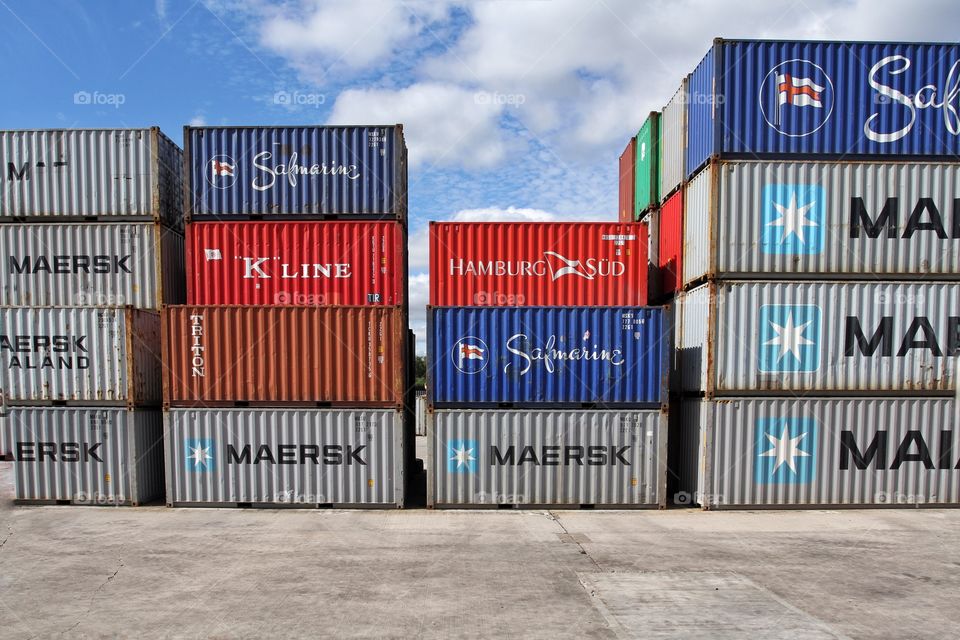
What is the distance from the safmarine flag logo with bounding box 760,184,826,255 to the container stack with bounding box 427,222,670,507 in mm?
3599

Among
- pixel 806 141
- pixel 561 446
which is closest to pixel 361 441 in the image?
pixel 561 446

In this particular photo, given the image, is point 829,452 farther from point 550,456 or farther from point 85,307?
point 85,307

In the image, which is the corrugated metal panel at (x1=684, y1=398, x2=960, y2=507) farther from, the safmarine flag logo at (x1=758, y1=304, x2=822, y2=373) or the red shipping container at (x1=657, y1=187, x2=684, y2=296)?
the red shipping container at (x1=657, y1=187, x2=684, y2=296)

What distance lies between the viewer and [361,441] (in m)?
16.6

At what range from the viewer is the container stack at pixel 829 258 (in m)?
15.9

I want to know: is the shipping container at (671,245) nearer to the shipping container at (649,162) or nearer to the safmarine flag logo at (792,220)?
the shipping container at (649,162)

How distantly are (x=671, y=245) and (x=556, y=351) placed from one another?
5850 millimetres

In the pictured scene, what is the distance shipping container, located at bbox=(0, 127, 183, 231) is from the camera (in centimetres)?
1745

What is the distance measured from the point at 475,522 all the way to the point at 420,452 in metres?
16.8

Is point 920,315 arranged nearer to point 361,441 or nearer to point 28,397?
point 361,441

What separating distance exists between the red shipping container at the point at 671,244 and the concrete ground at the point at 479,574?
288 inches

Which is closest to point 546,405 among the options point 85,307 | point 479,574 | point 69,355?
point 479,574

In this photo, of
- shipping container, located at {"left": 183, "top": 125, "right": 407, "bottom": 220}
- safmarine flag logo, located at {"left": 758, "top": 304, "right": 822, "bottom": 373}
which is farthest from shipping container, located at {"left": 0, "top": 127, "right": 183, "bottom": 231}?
safmarine flag logo, located at {"left": 758, "top": 304, "right": 822, "bottom": 373}

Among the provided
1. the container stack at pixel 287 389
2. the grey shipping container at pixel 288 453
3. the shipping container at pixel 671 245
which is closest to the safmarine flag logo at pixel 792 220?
the shipping container at pixel 671 245
